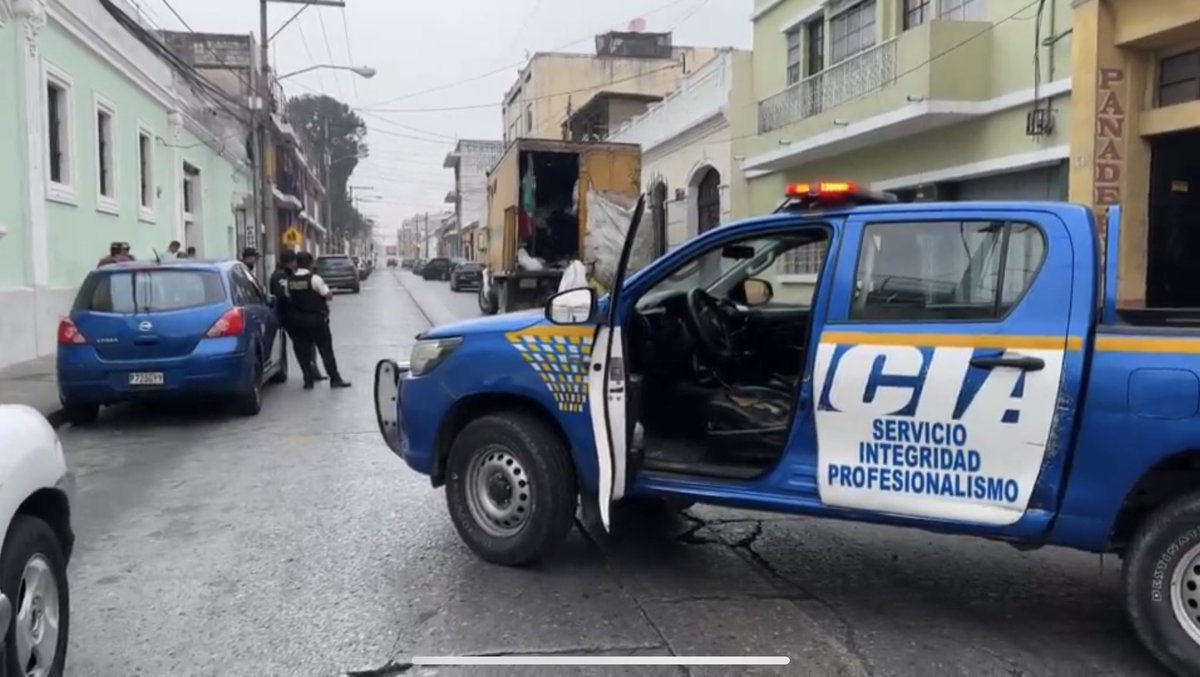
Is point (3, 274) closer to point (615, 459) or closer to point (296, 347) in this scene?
point (296, 347)

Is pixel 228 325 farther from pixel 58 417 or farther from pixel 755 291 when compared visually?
pixel 755 291

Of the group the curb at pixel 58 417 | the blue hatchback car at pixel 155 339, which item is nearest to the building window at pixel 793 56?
the blue hatchback car at pixel 155 339

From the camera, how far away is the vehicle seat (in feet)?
16.7

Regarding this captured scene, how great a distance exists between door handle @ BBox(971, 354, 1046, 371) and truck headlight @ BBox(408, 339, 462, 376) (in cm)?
257

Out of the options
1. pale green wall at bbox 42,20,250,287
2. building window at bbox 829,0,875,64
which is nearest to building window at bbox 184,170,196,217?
pale green wall at bbox 42,20,250,287

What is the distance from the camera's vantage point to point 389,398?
19.4 ft

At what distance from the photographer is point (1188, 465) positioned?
3885mm

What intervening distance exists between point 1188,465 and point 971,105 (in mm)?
12274

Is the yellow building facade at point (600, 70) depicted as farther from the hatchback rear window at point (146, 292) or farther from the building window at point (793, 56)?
the hatchback rear window at point (146, 292)

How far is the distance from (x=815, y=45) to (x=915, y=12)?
12.5 feet

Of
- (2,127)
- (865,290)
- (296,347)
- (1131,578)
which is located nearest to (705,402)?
(865,290)

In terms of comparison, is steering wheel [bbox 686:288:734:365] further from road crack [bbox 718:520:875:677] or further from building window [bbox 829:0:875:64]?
building window [bbox 829:0:875:64]

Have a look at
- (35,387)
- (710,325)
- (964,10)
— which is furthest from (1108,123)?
(35,387)

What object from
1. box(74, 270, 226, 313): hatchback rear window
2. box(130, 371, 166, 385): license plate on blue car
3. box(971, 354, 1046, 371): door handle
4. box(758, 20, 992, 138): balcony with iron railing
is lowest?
box(130, 371, 166, 385): license plate on blue car
